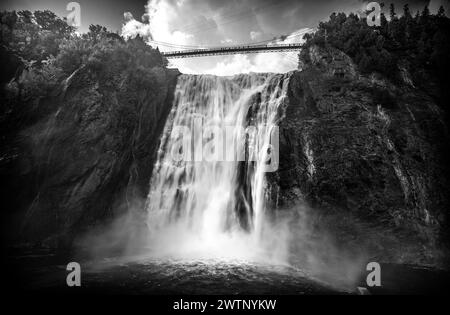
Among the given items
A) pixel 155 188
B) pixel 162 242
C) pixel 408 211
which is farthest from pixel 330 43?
pixel 162 242

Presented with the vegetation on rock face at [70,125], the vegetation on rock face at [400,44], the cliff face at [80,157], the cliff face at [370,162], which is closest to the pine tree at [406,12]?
the vegetation on rock face at [400,44]

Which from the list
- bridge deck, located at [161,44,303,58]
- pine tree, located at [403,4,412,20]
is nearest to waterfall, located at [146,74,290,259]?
pine tree, located at [403,4,412,20]

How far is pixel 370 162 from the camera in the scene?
1822cm

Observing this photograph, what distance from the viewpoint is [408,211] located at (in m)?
16.9

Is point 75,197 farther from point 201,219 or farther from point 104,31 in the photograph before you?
point 104,31

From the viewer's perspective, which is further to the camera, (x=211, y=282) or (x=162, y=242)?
(x=162, y=242)

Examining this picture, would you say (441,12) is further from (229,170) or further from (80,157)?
(80,157)

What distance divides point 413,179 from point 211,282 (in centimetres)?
1420

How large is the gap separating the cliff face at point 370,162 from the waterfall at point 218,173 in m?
1.71

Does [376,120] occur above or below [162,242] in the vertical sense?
above

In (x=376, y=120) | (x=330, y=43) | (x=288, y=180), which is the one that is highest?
(x=330, y=43)

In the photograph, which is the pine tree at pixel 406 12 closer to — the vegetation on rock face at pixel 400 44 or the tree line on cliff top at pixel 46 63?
the vegetation on rock face at pixel 400 44

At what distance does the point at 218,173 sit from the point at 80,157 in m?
9.29
